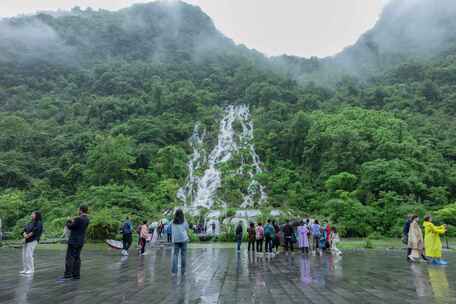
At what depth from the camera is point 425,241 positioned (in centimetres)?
1134

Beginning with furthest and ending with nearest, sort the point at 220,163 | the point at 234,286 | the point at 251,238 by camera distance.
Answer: the point at 220,163 → the point at 251,238 → the point at 234,286

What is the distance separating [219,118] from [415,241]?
1985 inches

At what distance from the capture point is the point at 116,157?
129 ft

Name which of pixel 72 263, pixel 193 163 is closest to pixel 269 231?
pixel 72 263

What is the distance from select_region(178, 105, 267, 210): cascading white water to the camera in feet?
125

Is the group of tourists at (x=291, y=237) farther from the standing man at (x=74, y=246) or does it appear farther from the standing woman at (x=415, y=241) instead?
the standing man at (x=74, y=246)

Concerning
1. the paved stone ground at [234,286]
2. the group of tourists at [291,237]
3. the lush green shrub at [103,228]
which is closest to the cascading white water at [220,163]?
the lush green shrub at [103,228]

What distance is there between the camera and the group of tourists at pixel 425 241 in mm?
11096

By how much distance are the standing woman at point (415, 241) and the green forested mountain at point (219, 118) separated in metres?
14.5

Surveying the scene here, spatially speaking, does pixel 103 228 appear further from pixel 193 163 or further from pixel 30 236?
pixel 193 163

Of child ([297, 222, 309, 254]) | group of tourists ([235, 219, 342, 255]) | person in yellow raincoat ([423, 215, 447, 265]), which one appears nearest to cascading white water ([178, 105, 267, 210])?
group of tourists ([235, 219, 342, 255])

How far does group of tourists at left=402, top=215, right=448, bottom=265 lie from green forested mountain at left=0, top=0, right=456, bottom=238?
1435 centimetres

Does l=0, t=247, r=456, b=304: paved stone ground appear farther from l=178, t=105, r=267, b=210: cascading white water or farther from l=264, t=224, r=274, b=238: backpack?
l=178, t=105, r=267, b=210: cascading white water

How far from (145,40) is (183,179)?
260 ft
